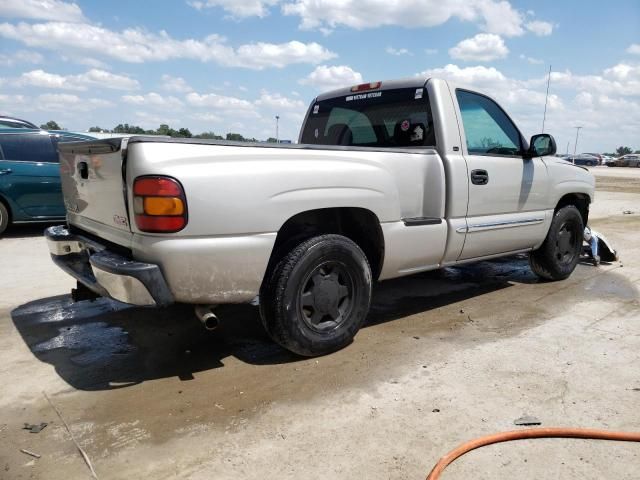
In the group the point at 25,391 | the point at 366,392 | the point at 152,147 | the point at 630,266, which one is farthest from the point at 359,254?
the point at 630,266

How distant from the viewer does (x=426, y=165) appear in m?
3.95

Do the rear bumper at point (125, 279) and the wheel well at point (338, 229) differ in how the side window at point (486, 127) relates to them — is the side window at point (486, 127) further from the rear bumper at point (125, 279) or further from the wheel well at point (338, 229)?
the rear bumper at point (125, 279)

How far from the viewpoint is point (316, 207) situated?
326cm

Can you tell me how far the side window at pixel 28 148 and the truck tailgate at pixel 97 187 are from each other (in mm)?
4695

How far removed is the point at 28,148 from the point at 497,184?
6.91m

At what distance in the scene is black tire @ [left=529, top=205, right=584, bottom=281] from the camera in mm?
5422

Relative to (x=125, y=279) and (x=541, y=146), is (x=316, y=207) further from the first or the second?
(x=541, y=146)

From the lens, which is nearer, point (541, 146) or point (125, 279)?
point (125, 279)

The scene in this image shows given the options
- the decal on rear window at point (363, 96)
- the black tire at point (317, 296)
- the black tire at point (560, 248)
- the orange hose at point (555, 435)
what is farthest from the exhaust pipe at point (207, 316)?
the black tire at point (560, 248)

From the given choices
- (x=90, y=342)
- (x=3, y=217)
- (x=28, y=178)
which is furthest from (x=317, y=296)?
(x=3, y=217)

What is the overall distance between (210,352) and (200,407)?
2.63ft

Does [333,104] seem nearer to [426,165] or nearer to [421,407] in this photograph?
[426,165]

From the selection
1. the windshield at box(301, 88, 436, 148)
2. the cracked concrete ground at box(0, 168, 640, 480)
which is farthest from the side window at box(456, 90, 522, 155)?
the cracked concrete ground at box(0, 168, 640, 480)

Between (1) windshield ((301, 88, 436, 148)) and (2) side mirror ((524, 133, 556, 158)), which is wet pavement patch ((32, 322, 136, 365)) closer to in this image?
(1) windshield ((301, 88, 436, 148))
